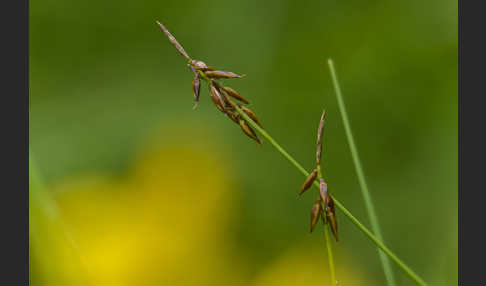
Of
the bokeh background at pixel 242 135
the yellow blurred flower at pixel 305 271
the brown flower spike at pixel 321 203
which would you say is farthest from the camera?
the bokeh background at pixel 242 135

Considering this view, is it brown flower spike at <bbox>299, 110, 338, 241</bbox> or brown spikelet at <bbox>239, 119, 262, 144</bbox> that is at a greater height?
Result: brown spikelet at <bbox>239, 119, 262, 144</bbox>

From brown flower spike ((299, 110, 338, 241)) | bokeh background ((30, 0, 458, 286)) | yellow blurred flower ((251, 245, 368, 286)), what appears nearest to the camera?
brown flower spike ((299, 110, 338, 241))

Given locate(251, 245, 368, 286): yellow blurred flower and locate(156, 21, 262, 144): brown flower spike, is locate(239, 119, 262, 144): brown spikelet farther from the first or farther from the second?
locate(251, 245, 368, 286): yellow blurred flower

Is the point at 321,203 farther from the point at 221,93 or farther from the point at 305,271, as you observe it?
the point at 305,271

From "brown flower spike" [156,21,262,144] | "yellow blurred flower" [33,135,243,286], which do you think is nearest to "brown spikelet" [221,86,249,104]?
"brown flower spike" [156,21,262,144]

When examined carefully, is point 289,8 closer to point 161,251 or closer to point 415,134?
point 415,134

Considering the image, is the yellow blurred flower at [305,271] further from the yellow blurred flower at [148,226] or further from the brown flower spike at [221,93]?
the brown flower spike at [221,93]

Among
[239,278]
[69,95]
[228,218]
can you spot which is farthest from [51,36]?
[239,278]

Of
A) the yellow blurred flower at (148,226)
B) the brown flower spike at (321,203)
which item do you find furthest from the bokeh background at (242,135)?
the brown flower spike at (321,203)

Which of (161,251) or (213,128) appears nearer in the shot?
(161,251)
